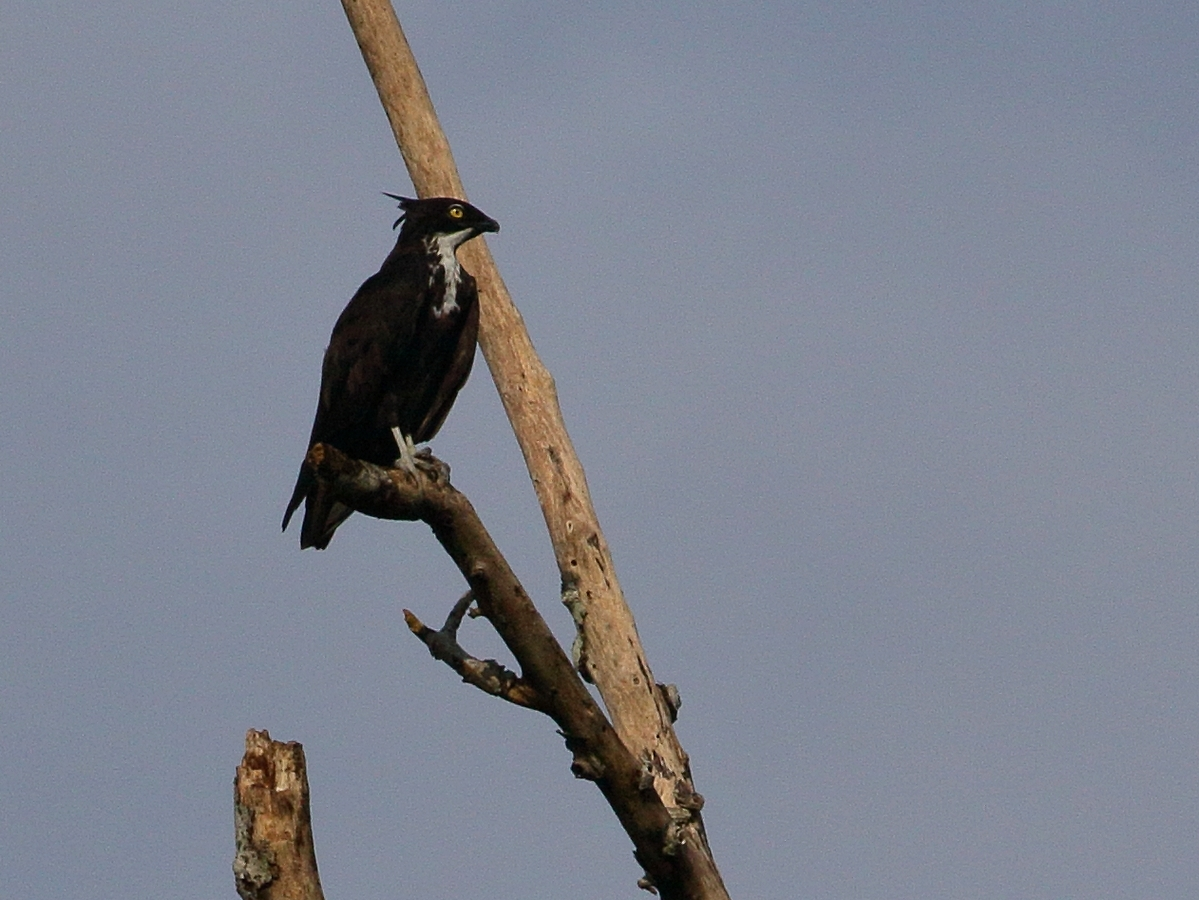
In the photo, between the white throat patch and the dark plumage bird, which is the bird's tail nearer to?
the dark plumage bird

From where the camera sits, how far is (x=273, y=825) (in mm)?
5496

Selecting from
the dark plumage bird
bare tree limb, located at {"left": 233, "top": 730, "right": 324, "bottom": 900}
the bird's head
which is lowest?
bare tree limb, located at {"left": 233, "top": 730, "right": 324, "bottom": 900}

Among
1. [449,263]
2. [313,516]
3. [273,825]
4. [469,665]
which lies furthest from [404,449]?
[273,825]

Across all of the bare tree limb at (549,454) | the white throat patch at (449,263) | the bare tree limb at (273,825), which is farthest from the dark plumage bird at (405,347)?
the bare tree limb at (273,825)

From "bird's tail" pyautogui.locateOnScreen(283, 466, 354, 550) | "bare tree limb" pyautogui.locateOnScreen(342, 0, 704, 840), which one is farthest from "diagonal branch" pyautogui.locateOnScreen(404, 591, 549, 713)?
"bird's tail" pyautogui.locateOnScreen(283, 466, 354, 550)

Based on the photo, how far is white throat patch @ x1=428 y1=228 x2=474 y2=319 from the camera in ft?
30.1

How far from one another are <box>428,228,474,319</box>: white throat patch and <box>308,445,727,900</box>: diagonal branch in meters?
2.95

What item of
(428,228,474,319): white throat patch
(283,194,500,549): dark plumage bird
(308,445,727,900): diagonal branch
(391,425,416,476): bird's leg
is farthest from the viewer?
(428,228,474,319): white throat patch

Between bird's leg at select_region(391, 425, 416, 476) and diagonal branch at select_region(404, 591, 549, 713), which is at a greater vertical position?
bird's leg at select_region(391, 425, 416, 476)

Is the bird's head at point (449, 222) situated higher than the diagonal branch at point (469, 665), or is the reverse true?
the bird's head at point (449, 222)

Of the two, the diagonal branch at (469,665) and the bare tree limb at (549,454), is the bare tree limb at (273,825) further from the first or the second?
the bare tree limb at (549,454)

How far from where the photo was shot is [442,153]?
1017cm

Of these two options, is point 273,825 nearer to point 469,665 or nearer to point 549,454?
point 469,665

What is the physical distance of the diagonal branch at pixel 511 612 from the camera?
6.03 m
